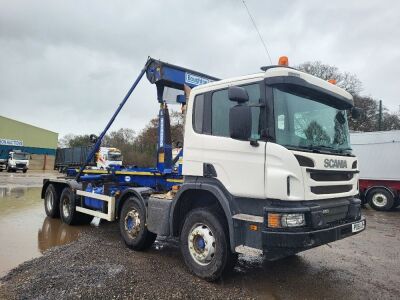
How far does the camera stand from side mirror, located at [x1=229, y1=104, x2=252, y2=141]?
436cm

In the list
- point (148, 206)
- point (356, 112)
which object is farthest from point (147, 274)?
point (356, 112)

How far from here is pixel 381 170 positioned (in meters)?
14.5

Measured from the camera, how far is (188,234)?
5.21 meters

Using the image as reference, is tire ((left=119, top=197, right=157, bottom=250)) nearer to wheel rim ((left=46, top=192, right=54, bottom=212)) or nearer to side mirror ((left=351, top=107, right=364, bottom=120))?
side mirror ((left=351, top=107, right=364, bottom=120))

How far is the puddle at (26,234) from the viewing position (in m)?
6.11

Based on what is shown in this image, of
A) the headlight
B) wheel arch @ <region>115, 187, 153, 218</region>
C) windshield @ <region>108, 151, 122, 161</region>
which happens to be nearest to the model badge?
the headlight

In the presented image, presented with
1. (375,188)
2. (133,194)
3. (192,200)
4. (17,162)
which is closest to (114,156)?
(17,162)

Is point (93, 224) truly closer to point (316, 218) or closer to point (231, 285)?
point (231, 285)

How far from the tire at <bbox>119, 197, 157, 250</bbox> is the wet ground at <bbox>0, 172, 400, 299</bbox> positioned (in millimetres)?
174

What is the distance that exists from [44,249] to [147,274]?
2560 mm

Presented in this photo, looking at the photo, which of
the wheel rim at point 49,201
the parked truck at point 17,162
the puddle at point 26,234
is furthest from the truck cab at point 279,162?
the parked truck at point 17,162

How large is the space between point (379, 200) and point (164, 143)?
1101 centimetres

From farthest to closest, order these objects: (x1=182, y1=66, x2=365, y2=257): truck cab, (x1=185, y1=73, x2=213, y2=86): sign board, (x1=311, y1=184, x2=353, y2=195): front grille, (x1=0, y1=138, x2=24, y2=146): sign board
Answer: (x1=0, y1=138, x2=24, y2=146): sign board → (x1=185, y1=73, x2=213, y2=86): sign board → (x1=311, y1=184, x2=353, y2=195): front grille → (x1=182, y1=66, x2=365, y2=257): truck cab

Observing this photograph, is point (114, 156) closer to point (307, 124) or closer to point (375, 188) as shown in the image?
point (375, 188)
